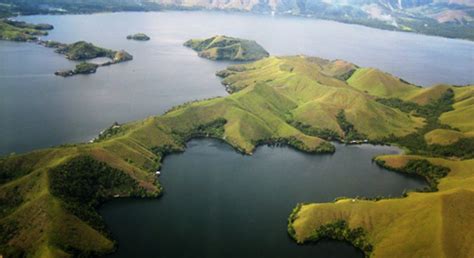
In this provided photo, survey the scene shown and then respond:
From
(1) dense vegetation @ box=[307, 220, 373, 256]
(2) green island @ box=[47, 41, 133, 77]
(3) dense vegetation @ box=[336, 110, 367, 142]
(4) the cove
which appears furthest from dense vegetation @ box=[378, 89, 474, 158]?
(2) green island @ box=[47, 41, 133, 77]

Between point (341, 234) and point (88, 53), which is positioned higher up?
point (341, 234)

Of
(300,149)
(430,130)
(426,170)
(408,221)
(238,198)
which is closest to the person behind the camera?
(408,221)

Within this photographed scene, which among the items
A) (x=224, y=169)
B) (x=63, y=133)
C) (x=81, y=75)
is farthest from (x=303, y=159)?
(x=81, y=75)

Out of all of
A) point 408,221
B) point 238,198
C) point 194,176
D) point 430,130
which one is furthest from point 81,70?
point 408,221

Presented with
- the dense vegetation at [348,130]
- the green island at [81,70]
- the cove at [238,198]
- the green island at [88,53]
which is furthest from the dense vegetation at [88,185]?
the green island at [88,53]

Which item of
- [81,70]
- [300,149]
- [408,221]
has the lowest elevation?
[81,70]

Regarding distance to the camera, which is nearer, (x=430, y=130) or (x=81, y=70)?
(x=430, y=130)

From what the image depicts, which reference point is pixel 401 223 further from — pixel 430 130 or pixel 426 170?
pixel 430 130
